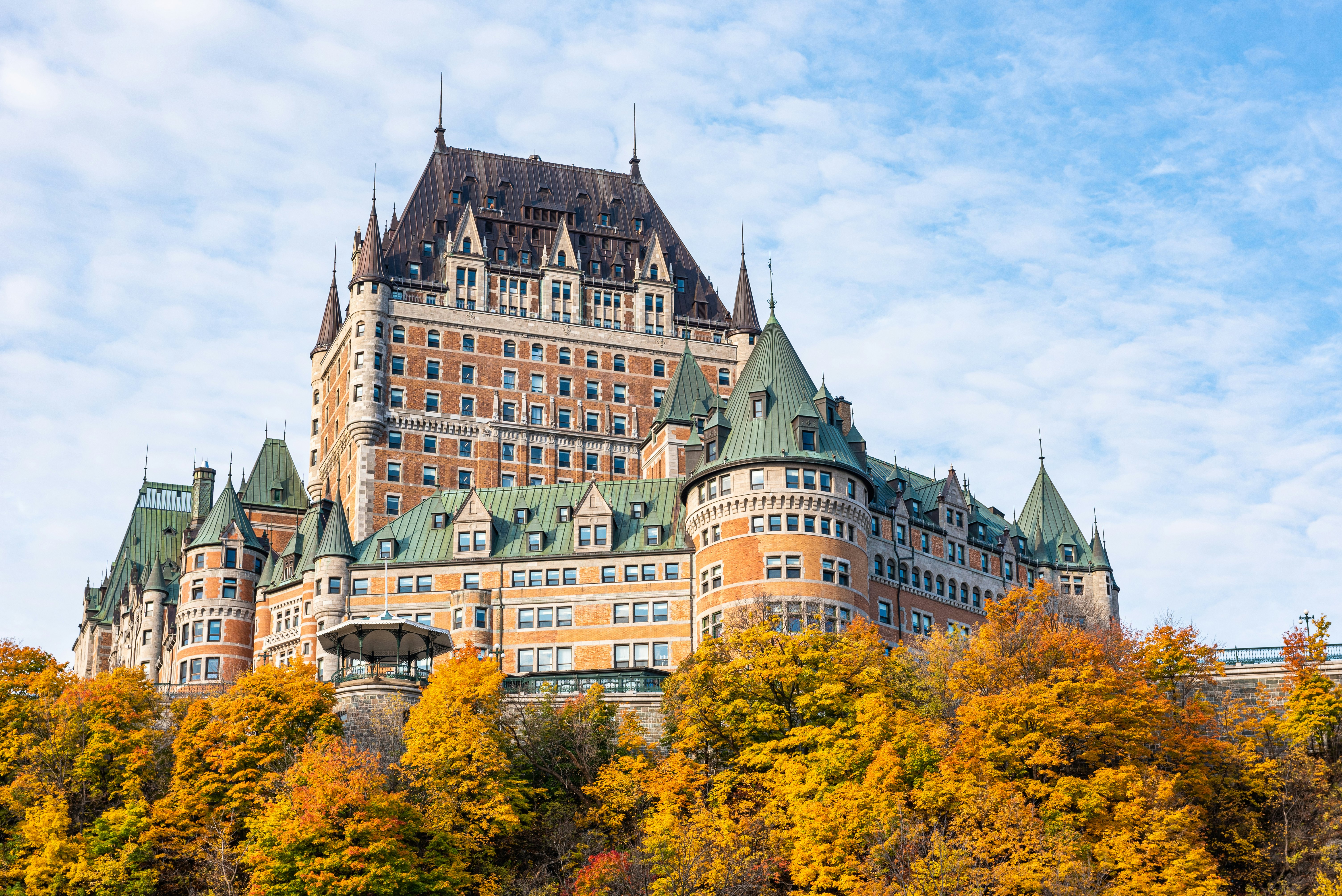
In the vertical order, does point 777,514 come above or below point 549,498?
below

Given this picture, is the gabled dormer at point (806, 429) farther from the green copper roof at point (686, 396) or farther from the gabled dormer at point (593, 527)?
the green copper roof at point (686, 396)

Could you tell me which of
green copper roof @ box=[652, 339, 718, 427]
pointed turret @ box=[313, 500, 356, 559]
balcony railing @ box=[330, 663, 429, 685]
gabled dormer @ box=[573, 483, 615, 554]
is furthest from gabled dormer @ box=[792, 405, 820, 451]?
pointed turret @ box=[313, 500, 356, 559]

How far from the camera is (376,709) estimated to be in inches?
3511

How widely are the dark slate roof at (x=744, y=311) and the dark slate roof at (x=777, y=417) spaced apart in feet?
101

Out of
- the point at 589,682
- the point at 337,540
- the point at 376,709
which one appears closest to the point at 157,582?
the point at 337,540

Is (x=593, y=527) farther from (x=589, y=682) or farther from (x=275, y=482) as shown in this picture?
(x=275, y=482)

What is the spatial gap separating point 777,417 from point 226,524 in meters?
40.9

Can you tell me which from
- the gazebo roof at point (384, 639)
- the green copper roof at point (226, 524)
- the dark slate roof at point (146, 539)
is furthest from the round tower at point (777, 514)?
the dark slate roof at point (146, 539)

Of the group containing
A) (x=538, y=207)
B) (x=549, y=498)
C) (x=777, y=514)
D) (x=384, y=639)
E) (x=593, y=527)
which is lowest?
(x=384, y=639)

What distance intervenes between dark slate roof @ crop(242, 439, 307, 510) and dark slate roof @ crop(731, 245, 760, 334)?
34398 mm

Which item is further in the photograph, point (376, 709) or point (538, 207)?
point (538, 207)

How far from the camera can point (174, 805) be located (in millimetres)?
82188

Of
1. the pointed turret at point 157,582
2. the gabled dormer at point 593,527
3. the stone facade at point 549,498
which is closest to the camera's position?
the stone facade at point 549,498

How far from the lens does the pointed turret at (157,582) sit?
13562cm
